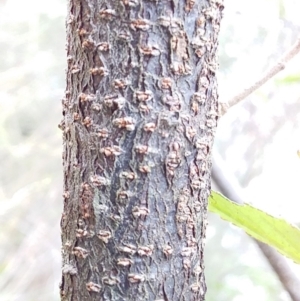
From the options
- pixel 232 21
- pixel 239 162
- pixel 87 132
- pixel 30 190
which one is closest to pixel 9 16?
pixel 30 190

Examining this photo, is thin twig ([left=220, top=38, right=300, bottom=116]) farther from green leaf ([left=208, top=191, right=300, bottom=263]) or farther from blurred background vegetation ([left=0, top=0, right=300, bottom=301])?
blurred background vegetation ([left=0, top=0, right=300, bottom=301])

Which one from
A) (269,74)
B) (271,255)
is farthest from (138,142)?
(271,255)

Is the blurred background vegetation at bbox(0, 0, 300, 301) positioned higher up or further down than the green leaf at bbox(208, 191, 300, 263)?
higher up

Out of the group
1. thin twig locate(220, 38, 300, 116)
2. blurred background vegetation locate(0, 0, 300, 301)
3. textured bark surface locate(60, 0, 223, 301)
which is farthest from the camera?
blurred background vegetation locate(0, 0, 300, 301)

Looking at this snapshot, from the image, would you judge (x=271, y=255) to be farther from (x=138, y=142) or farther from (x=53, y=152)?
(x=53, y=152)

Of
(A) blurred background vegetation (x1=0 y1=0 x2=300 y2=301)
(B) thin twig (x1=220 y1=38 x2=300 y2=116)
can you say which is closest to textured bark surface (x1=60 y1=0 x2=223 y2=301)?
(B) thin twig (x1=220 y1=38 x2=300 y2=116)

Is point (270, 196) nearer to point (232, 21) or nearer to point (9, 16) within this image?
point (232, 21)

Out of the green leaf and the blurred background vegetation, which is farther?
the blurred background vegetation
